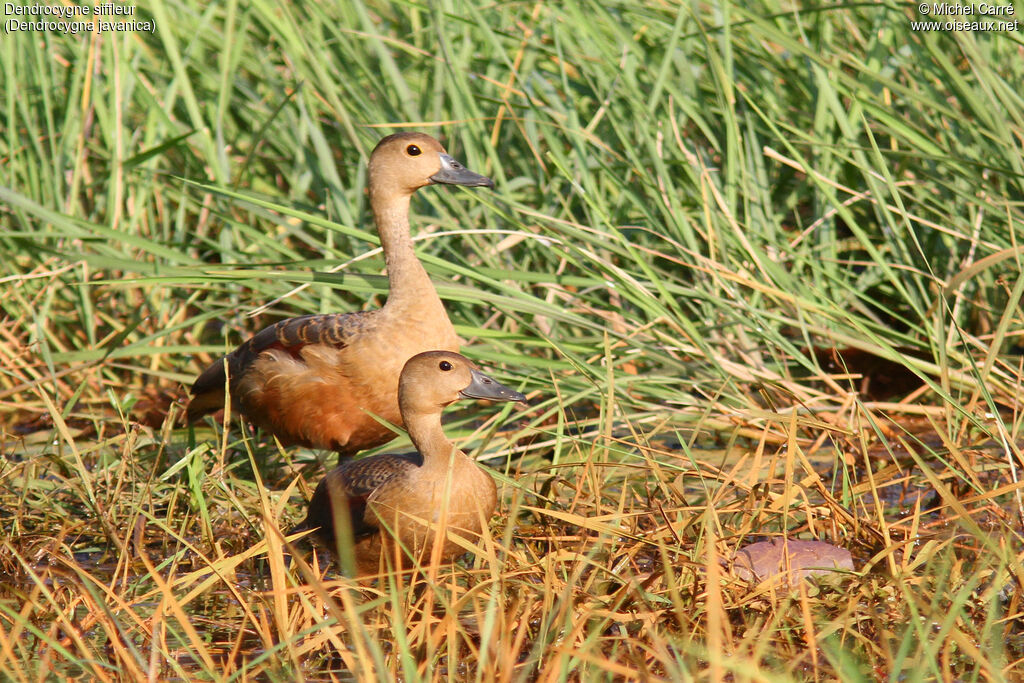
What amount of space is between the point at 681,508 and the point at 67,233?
2.67 m

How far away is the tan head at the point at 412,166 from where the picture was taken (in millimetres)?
4199

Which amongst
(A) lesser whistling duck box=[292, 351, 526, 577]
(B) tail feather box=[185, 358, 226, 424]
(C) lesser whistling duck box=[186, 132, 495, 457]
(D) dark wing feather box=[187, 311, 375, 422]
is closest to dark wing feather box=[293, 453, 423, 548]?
(A) lesser whistling duck box=[292, 351, 526, 577]

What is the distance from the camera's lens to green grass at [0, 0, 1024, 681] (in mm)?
2918

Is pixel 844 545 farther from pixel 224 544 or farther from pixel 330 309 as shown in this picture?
pixel 330 309

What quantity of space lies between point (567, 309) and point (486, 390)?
990 millimetres

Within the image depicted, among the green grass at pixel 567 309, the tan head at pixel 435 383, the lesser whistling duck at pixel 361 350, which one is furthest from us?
the lesser whistling duck at pixel 361 350

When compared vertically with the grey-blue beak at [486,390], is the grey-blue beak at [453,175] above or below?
above

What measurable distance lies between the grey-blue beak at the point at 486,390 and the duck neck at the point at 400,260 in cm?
51

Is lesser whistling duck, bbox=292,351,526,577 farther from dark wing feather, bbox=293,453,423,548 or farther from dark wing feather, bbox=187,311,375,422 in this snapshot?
dark wing feather, bbox=187,311,375,422

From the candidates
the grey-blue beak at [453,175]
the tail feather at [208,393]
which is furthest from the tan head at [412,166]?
the tail feather at [208,393]

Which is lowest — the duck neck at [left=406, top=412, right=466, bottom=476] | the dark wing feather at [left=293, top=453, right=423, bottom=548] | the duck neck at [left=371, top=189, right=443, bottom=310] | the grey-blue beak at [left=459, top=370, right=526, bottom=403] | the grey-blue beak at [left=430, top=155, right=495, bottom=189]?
the dark wing feather at [left=293, top=453, right=423, bottom=548]

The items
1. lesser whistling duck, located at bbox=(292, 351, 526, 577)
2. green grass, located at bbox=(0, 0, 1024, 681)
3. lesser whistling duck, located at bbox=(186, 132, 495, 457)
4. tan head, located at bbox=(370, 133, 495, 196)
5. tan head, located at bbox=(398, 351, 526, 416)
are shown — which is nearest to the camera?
green grass, located at bbox=(0, 0, 1024, 681)

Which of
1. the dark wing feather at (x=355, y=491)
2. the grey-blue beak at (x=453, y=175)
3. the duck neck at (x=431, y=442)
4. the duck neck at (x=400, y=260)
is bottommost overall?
the dark wing feather at (x=355, y=491)

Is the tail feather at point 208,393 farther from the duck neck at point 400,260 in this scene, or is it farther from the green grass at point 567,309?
the duck neck at point 400,260
